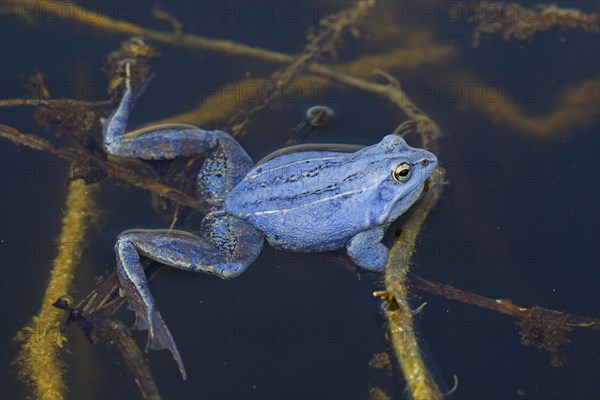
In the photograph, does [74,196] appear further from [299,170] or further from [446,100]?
[446,100]

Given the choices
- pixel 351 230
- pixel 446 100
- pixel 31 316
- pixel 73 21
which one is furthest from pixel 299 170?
pixel 73 21

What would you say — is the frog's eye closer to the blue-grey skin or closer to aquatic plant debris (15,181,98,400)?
the blue-grey skin

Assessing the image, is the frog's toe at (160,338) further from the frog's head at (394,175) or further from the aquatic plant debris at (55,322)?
the frog's head at (394,175)

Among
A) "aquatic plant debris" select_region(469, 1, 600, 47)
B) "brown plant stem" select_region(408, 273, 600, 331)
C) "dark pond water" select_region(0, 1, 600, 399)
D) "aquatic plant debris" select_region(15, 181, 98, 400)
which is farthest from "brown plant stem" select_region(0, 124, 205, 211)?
"aquatic plant debris" select_region(469, 1, 600, 47)

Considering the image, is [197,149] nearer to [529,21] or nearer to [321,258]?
[321,258]

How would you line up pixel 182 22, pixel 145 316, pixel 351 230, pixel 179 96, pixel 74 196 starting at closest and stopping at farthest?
pixel 145 316
pixel 351 230
pixel 74 196
pixel 179 96
pixel 182 22
